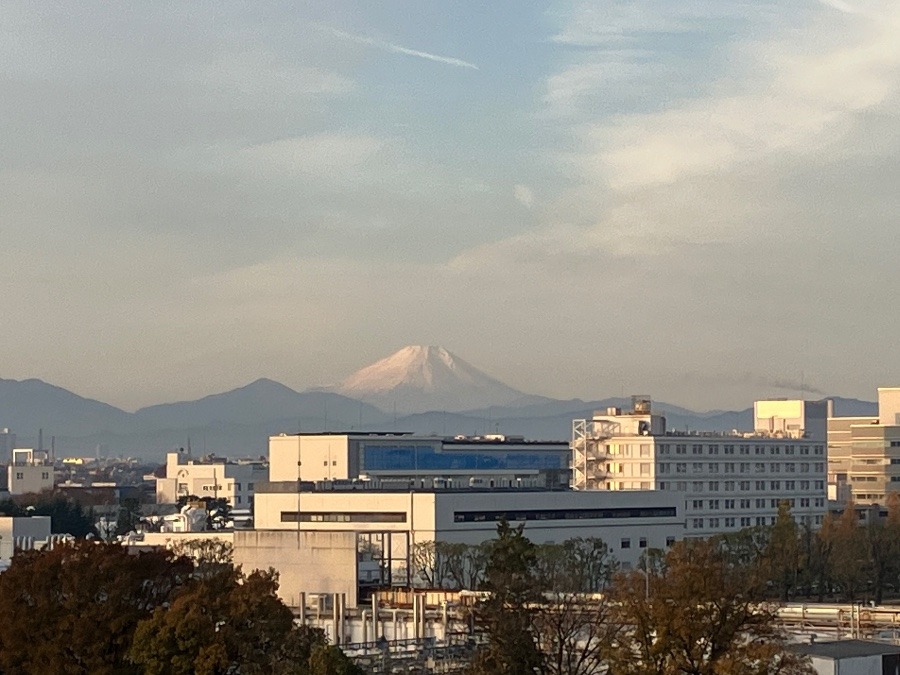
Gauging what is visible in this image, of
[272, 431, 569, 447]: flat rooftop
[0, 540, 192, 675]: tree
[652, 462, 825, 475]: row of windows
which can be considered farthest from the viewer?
[272, 431, 569, 447]: flat rooftop

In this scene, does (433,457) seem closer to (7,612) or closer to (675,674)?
(7,612)

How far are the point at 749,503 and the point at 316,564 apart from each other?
2355 inches

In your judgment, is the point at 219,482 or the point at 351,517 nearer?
the point at 351,517

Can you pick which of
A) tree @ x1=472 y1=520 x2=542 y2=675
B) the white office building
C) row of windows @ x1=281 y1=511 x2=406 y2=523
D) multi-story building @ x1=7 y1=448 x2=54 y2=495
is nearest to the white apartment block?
multi-story building @ x1=7 y1=448 x2=54 y2=495

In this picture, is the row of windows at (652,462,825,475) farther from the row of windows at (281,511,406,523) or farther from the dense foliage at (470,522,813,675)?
the dense foliage at (470,522,813,675)

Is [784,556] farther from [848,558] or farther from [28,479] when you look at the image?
[28,479]

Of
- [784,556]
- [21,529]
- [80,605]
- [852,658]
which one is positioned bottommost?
[852,658]

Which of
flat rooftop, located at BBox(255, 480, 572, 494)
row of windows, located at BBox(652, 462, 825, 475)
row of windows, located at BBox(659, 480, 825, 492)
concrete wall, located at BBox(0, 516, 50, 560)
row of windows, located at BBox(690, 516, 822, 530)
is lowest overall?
concrete wall, located at BBox(0, 516, 50, 560)

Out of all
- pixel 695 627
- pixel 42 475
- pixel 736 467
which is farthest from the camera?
pixel 42 475

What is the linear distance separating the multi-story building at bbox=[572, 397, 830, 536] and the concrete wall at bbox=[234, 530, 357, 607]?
46.8m

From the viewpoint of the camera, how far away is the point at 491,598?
114 feet

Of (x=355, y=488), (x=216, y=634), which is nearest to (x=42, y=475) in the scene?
(x=355, y=488)

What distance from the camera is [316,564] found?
6069 centimetres

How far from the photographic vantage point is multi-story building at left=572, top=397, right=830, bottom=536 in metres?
110
